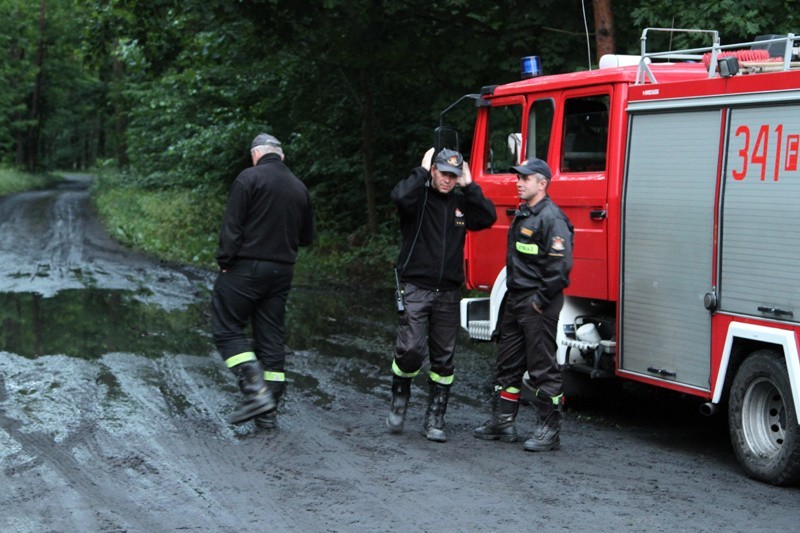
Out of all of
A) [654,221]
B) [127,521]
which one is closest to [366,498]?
[127,521]

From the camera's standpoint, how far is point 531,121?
9.14 metres

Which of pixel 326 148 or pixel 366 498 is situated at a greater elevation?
pixel 326 148

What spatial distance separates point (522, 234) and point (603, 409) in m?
2.45

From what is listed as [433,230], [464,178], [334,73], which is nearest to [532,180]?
[464,178]

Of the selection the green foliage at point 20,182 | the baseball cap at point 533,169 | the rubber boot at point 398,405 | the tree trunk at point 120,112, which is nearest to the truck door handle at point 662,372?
the baseball cap at point 533,169

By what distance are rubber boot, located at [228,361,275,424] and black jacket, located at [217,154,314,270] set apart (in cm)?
75

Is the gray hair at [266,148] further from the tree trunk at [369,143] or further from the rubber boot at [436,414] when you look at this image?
the tree trunk at [369,143]

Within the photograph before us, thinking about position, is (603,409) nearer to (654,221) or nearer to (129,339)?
(654,221)

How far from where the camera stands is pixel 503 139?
31.1 ft

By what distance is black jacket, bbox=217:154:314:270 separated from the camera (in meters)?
7.80

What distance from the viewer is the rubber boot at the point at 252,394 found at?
25.2ft

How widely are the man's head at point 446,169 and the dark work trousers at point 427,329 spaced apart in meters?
0.75

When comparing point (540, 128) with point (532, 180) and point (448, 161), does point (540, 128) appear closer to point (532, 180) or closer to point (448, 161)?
point (532, 180)

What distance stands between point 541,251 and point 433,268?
30.6 inches
